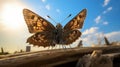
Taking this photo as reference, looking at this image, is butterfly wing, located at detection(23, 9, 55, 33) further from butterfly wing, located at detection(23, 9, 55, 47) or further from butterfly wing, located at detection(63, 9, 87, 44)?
butterfly wing, located at detection(63, 9, 87, 44)

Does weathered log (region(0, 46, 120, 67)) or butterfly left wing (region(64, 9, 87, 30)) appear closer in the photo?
weathered log (region(0, 46, 120, 67))

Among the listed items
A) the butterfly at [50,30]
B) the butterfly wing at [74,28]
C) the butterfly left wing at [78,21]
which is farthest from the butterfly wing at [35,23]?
the butterfly left wing at [78,21]

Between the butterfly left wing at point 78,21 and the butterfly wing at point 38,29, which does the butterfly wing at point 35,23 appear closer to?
the butterfly wing at point 38,29

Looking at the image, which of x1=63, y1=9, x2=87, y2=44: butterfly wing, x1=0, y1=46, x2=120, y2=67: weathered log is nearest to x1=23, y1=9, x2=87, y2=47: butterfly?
x1=63, y1=9, x2=87, y2=44: butterfly wing

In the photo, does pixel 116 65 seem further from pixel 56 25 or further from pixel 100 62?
pixel 56 25

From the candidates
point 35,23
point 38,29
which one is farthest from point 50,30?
point 35,23

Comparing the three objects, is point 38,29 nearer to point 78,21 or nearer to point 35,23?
point 35,23

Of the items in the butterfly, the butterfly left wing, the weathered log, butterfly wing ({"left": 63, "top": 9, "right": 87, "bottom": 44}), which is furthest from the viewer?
the butterfly left wing
